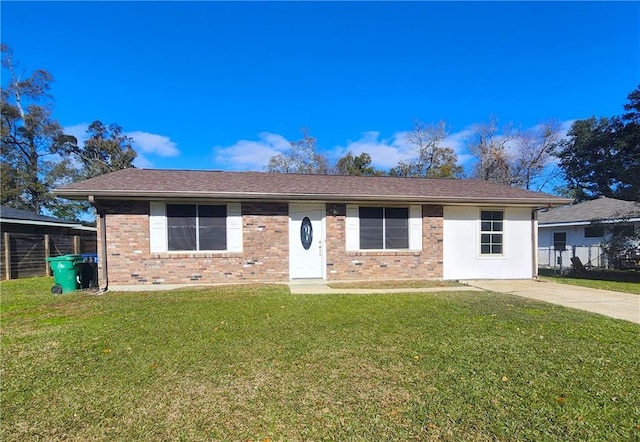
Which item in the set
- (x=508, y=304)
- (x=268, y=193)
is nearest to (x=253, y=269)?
(x=268, y=193)

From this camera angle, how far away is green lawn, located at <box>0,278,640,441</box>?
2658mm

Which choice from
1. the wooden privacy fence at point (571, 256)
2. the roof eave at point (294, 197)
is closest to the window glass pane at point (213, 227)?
the roof eave at point (294, 197)

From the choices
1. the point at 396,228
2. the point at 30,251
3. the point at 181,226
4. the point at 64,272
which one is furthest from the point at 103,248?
the point at 396,228

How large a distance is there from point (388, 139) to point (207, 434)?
113 feet

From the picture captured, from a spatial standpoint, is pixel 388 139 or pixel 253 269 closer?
pixel 253 269

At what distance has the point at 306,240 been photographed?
10.5m

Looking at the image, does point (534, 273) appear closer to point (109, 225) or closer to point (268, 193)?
point (268, 193)

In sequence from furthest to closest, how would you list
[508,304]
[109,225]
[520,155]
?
[520,155]
[109,225]
[508,304]

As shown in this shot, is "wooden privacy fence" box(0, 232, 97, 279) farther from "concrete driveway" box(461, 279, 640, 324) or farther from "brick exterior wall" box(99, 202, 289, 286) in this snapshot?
"concrete driveway" box(461, 279, 640, 324)

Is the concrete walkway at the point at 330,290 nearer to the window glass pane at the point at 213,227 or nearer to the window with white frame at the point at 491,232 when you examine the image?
the window with white frame at the point at 491,232

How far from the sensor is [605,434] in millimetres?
2551

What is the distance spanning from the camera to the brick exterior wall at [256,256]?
9445 mm

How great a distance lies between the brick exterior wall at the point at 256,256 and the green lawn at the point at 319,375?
3.16 m

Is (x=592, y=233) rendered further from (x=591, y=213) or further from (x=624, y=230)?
(x=624, y=230)
